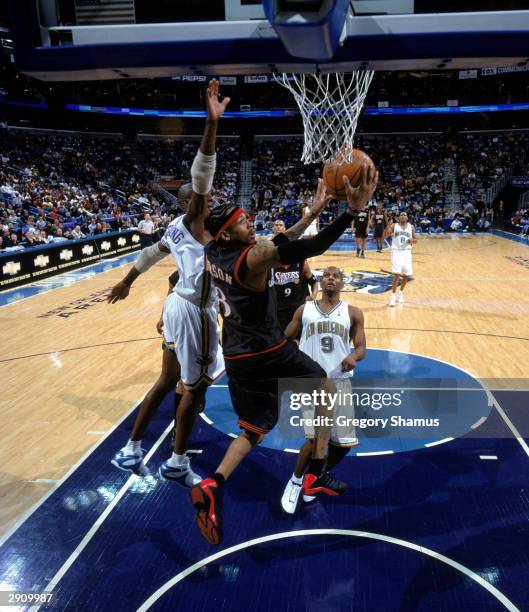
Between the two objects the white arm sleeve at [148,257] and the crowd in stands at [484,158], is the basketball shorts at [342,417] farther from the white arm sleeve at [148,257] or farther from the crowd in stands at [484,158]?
the crowd in stands at [484,158]

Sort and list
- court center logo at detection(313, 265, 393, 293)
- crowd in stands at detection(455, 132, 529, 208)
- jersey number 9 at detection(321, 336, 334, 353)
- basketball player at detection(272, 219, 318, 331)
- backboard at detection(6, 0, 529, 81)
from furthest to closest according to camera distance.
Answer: crowd in stands at detection(455, 132, 529, 208)
court center logo at detection(313, 265, 393, 293)
basketball player at detection(272, 219, 318, 331)
jersey number 9 at detection(321, 336, 334, 353)
backboard at detection(6, 0, 529, 81)

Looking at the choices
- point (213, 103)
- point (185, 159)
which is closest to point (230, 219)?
point (213, 103)

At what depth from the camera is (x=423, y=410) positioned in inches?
204

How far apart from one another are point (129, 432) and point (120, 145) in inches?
1199

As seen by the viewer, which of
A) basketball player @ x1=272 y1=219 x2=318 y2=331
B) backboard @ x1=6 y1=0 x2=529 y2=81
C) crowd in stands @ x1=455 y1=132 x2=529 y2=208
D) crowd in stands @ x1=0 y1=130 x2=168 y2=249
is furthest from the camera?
crowd in stands @ x1=455 y1=132 x2=529 y2=208

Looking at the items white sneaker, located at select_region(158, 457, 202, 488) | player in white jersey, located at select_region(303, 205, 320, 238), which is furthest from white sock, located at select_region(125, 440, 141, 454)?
player in white jersey, located at select_region(303, 205, 320, 238)

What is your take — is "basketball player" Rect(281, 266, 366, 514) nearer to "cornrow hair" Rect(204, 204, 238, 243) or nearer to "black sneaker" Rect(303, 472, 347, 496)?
"black sneaker" Rect(303, 472, 347, 496)

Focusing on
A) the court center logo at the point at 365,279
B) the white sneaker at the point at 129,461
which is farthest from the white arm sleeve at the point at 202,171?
the court center logo at the point at 365,279

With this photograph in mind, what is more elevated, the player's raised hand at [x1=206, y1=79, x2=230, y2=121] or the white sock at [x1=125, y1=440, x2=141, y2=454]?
the player's raised hand at [x1=206, y1=79, x2=230, y2=121]

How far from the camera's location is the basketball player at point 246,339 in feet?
8.79

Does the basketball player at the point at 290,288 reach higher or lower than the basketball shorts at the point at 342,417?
higher

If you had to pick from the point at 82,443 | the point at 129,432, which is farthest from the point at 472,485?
the point at 82,443

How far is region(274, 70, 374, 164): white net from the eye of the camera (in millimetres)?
4352

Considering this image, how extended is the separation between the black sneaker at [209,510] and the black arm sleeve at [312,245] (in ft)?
4.04
